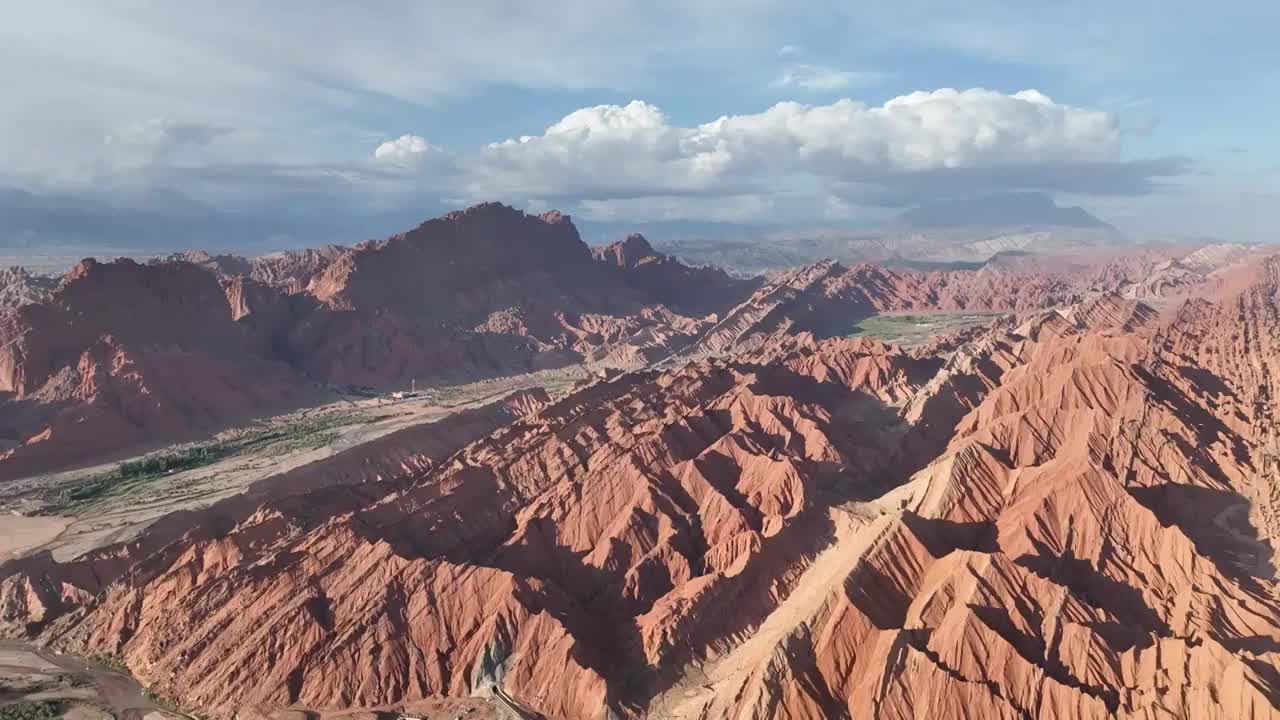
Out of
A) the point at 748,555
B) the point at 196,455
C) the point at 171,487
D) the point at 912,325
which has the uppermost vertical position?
the point at 748,555

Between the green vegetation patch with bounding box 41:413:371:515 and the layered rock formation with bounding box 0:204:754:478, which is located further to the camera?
the layered rock formation with bounding box 0:204:754:478

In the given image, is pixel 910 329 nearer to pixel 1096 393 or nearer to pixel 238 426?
pixel 1096 393

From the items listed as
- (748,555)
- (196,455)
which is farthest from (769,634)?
(196,455)

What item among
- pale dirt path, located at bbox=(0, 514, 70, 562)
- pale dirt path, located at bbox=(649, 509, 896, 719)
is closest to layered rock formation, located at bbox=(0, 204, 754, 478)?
pale dirt path, located at bbox=(0, 514, 70, 562)

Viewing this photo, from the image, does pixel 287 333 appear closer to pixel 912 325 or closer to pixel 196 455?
pixel 196 455

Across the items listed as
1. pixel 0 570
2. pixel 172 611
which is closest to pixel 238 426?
pixel 0 570

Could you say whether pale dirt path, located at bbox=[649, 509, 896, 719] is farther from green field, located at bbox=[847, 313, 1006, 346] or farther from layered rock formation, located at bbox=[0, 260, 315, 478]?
green field, located at bbox=[847, 313, 1006, 346]
